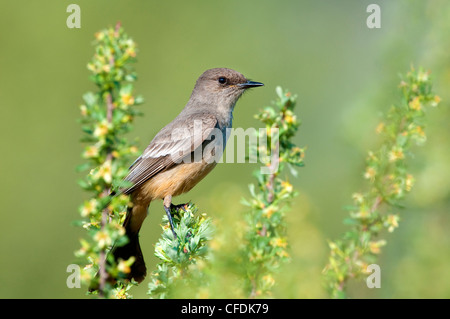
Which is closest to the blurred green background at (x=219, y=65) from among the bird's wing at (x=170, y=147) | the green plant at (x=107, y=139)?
the bird's wing at (x=170, y=147)

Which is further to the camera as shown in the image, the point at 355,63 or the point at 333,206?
the point at 355,63

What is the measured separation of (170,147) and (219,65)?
386 cm

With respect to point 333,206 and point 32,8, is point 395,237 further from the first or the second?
point 32,8

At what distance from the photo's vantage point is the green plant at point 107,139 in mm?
1736

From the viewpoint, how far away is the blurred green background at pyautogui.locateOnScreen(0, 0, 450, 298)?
3490 millimetres

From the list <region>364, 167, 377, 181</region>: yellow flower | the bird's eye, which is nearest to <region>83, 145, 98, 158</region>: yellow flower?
<region>364, 167, 377, 181</region>: yellow flower

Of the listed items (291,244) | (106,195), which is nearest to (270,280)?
(291,244)

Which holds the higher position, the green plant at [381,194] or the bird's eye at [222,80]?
the bird's eye at [222,80]

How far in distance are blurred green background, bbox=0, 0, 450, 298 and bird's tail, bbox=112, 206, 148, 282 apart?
0.67 ft

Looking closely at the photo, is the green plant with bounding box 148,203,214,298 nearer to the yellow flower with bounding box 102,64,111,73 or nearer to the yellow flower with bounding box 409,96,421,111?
the yellow flower with bounding box 102,64,111,73

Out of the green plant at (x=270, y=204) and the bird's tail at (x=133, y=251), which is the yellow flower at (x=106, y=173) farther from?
the bird's tail at (x=133, y=251)

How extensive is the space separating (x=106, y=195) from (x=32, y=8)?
7916 mm

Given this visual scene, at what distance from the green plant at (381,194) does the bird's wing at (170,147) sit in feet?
10.4

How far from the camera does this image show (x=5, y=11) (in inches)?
344
